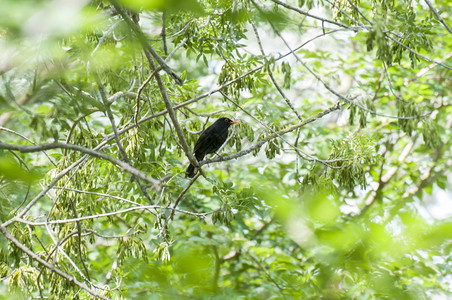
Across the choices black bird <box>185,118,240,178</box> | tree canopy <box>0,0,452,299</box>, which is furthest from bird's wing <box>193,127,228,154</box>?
tree canopy <box>0,0,452,299</box>

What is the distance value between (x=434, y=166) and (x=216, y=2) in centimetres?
434

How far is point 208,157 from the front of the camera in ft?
16.4

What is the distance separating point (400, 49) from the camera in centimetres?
326

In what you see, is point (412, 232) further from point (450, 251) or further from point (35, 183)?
point (35, 183)

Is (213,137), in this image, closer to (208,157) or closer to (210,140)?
(210,140)

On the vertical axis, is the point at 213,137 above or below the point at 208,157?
above

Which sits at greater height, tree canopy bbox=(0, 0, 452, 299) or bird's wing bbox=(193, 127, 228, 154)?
bird's wing bbox=(193, 127, 228, 154)

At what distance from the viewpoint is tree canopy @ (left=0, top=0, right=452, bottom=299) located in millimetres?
878

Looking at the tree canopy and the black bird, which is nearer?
the tree canopy

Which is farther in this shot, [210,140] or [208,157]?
[210,140]

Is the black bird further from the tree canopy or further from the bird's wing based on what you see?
the tree canopy

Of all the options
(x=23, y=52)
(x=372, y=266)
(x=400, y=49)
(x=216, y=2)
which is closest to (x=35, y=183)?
(x=23, y=52)

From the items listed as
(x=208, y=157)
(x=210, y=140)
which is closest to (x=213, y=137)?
(x=210, y=140)

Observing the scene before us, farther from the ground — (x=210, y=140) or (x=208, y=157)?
(x=210, y=140)
